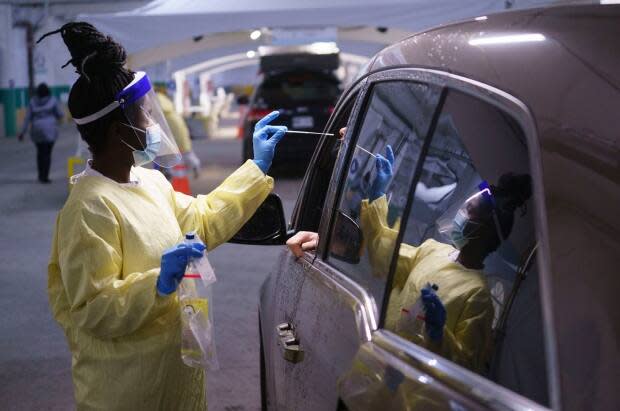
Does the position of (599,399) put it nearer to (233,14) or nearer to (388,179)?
(388,179)

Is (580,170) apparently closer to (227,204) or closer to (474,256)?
(474,256)

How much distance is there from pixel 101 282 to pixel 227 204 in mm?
675

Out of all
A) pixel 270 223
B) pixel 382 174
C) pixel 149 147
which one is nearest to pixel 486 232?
pixel 382 174

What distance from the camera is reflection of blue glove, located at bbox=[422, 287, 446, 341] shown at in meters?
2.11

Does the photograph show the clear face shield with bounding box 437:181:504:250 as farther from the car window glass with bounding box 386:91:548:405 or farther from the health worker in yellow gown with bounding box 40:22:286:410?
the health worker in yellow gown with bounding box 40:22:286:410

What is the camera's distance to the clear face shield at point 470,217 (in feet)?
6.76

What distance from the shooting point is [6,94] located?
33.7 meters

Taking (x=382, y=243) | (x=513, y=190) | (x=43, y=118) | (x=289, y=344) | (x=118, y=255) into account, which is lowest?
(x=43, y=118)

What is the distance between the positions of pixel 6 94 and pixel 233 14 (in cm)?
2046

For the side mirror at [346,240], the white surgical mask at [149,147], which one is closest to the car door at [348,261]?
the side mirror at [346,240]

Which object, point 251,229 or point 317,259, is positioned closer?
point 317,259

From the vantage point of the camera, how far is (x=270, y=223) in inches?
152

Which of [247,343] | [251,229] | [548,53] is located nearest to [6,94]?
[247,343]

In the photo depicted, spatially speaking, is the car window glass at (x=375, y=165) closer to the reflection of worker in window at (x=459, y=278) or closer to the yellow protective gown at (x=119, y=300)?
the reflection of worker in window at (x=459, y=278)
